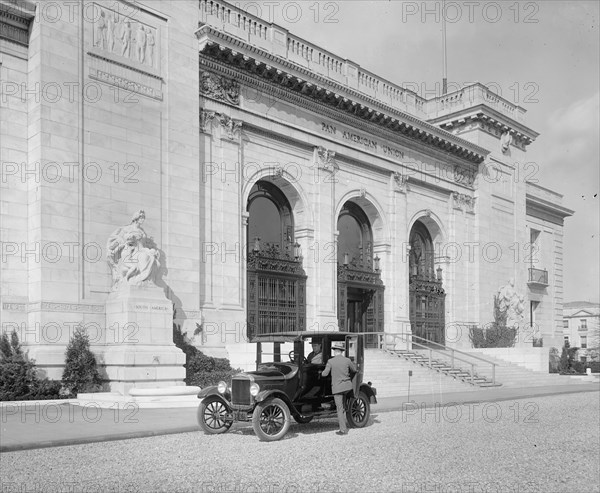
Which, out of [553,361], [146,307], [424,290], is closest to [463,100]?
[424,290]

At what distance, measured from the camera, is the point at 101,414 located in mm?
17109

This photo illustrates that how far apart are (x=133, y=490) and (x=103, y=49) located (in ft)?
58.7

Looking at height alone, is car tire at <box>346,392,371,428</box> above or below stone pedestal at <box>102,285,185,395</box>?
below

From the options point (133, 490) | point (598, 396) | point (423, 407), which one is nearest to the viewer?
point (133, 490)

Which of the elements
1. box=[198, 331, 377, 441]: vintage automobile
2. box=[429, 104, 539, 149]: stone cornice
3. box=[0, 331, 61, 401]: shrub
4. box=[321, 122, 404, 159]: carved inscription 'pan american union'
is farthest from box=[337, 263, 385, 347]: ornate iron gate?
box=[198, 331, 377, 441]: vintage automobile

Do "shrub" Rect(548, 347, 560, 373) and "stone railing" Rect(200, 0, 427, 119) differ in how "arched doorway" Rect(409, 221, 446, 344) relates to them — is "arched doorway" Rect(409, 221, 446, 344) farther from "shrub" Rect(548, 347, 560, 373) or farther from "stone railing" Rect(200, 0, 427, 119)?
"shrub" Rect(548, 347, 560, 373)

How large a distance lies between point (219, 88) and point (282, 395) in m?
16.6

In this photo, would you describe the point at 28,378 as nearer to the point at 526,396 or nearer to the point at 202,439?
the point at 202,439

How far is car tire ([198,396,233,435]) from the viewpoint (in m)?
14.0

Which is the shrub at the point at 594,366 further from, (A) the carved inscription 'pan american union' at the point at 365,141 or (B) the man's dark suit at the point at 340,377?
(B) the man's dark suit at the point at 340,377

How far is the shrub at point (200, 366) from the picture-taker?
76.0 feet

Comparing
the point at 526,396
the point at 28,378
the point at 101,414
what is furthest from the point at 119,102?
the point at 526,396

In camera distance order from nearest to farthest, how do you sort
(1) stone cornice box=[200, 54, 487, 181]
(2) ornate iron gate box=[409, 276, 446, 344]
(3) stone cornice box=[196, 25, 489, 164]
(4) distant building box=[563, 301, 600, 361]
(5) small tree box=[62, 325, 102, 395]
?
(5) small tree box=[62, 325, 102, 395] < (3) stone cornice box=[196, 25, 489, 164] < (1) stone cornice box=[200, 54, 487, 181] < (2) ornate iron gate box=[409, 276, 446, 344] < (4) distant building box=[563, 301, 600, 361]

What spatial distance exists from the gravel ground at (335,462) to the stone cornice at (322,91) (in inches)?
640
